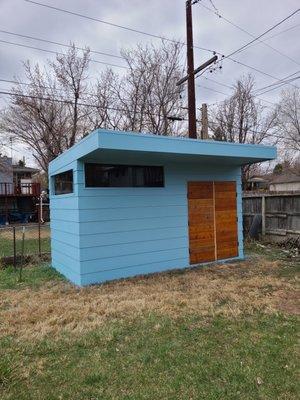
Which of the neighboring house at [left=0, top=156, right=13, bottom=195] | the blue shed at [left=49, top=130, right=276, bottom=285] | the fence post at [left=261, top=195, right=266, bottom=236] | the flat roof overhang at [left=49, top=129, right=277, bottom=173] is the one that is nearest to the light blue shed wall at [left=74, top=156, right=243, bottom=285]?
the blue shed at [left=49, top=130, right=276, bottom=285]

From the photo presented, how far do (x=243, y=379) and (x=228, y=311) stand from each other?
1.63m

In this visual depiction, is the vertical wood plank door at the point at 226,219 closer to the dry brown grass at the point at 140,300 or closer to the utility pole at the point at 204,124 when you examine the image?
the dry brown grass at the point at 140,300

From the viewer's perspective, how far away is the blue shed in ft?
20.3

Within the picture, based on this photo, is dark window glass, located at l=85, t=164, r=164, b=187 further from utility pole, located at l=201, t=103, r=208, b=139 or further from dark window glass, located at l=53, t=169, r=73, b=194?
utility pole, located at l=201, t=103, r=208, b=139

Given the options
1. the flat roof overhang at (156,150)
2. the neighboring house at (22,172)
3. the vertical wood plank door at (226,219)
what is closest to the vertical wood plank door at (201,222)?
the vertical wood plank door at (226,219)

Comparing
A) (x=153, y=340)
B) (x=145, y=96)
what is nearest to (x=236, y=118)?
(x=145, y=96)

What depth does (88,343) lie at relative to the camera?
363cm

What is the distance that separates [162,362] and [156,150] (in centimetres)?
364

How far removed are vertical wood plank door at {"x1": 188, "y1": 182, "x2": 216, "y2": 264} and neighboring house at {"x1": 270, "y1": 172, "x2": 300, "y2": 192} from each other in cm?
2813

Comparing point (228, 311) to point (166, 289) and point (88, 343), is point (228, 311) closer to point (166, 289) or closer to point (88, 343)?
point (166, 289)

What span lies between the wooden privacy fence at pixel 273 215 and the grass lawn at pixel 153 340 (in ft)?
12.4

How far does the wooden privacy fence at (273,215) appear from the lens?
31.1 ft

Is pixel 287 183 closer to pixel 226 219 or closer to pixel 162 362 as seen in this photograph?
pixel 226 219

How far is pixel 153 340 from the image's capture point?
3.65m
